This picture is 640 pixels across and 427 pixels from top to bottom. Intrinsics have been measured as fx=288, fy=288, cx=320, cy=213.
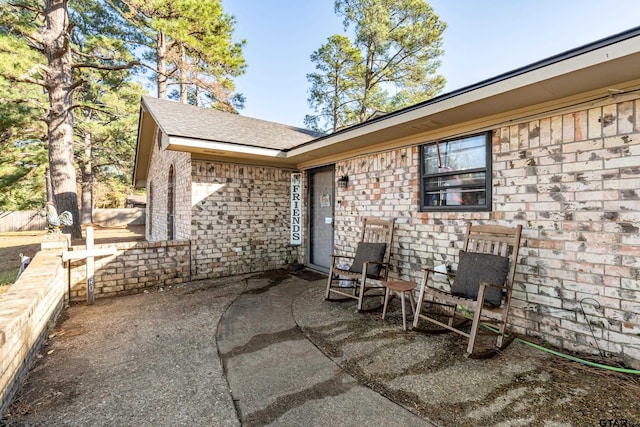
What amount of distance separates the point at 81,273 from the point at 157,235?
221 inches

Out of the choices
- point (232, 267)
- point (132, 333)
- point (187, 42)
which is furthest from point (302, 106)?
point (132, 333)

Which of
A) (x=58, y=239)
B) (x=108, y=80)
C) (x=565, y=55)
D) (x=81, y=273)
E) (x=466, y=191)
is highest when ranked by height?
(x=108, y=80)

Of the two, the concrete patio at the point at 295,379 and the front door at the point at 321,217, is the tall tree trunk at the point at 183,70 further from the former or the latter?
the concrete patio at the point at 295,379

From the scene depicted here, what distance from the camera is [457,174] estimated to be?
3795 mm

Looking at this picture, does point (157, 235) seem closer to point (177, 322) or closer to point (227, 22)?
point (177, 322)

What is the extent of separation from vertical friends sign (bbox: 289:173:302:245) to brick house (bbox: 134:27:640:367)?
1.89 ft

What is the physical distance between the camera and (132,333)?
3268 mm

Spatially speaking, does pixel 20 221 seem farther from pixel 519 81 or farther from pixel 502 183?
pixel 519 81

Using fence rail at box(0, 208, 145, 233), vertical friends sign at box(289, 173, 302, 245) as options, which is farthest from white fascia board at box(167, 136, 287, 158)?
fence rail at box(0, 208, 145, 233)

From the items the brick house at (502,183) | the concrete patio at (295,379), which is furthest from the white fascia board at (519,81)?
the concrete patio at (295,379)

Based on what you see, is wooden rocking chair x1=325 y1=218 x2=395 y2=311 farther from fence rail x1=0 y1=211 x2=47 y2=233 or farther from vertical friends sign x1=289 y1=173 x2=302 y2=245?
fence rail x1=0 y1=211 x2=47 y2=233

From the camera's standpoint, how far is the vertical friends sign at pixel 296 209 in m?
6.75

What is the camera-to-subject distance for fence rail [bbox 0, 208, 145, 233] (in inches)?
648

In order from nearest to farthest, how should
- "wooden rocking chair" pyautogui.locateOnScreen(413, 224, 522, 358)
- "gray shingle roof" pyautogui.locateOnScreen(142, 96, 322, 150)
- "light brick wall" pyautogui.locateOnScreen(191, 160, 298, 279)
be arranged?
"wooden rocking chair" pyautogui.locateOnScreen(413, 224, 522, 358) < "gray shingle roof" pyautogui.locateOnScreen(142, 96, 322, 150) < "light brick wall" pyautogui.locateOnScreen(191, 160, 298, 279)
